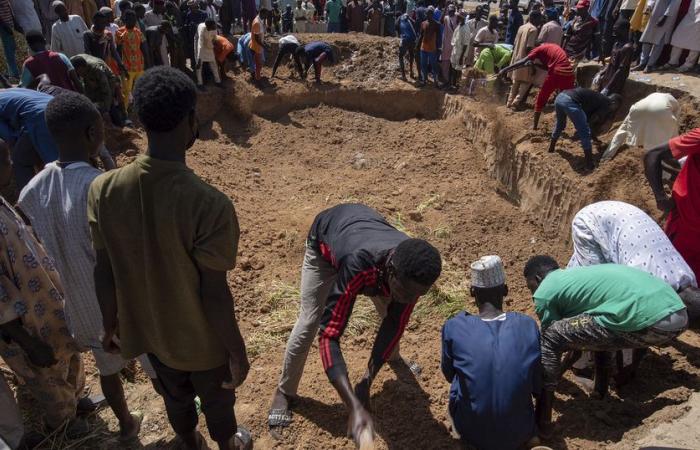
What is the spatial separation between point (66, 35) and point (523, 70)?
736cm

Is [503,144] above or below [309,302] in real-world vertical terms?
below

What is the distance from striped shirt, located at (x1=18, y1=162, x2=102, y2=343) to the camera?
2.41m

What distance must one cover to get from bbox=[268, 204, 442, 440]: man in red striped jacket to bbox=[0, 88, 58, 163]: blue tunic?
2.34m

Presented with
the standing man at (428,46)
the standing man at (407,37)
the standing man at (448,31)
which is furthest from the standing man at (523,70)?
the standing man at (407,37)

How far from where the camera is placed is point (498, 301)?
2.85 m

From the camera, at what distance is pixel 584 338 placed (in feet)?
9.32

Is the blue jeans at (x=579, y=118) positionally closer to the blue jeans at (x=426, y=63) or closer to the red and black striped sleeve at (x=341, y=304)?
the blue jeans at (x=426, y=63)

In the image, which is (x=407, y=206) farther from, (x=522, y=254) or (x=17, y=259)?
(x=17, y=259)

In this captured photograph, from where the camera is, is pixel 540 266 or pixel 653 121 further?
pixel 653 121

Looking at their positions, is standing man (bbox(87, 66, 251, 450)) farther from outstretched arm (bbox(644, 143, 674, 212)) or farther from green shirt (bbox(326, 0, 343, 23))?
green shirt (bbox(326, 0, 343, 23))

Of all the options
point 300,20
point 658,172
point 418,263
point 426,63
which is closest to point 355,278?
point 418,263

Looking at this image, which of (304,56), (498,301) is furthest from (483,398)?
(304,56)

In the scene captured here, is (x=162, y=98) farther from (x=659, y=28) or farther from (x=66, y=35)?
(x=659, y=28)

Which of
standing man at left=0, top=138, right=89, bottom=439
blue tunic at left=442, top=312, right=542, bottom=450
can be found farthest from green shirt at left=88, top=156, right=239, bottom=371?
blue tunic at left=442, top=312, right=542, bottom=450
